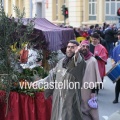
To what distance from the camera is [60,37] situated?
12.6m

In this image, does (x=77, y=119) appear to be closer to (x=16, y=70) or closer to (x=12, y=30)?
(x=16, y=70)

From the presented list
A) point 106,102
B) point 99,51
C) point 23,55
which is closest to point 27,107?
point 23,55

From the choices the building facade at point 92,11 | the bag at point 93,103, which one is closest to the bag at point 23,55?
the bag at point 93,103

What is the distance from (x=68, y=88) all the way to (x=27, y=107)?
932mm

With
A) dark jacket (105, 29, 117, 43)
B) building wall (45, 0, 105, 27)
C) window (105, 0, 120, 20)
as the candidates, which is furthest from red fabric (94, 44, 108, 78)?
window (105, 0, 120, 20)

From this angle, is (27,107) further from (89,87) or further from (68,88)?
(89,87)

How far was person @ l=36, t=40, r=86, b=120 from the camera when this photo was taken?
6895 mm

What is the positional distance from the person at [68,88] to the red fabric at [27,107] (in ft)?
1.81

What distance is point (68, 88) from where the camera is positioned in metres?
6.93

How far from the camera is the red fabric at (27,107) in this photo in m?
7.41

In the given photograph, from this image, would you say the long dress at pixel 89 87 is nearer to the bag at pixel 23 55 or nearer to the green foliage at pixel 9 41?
the bag at pixel 23 55

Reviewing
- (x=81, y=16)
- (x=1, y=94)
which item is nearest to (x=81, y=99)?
(x=1, y=94)

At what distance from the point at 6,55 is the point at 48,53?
4666mm

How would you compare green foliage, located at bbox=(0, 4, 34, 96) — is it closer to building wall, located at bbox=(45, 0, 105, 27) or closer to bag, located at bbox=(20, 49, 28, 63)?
bag, located at bbox=(20, 49, 28, 63)
